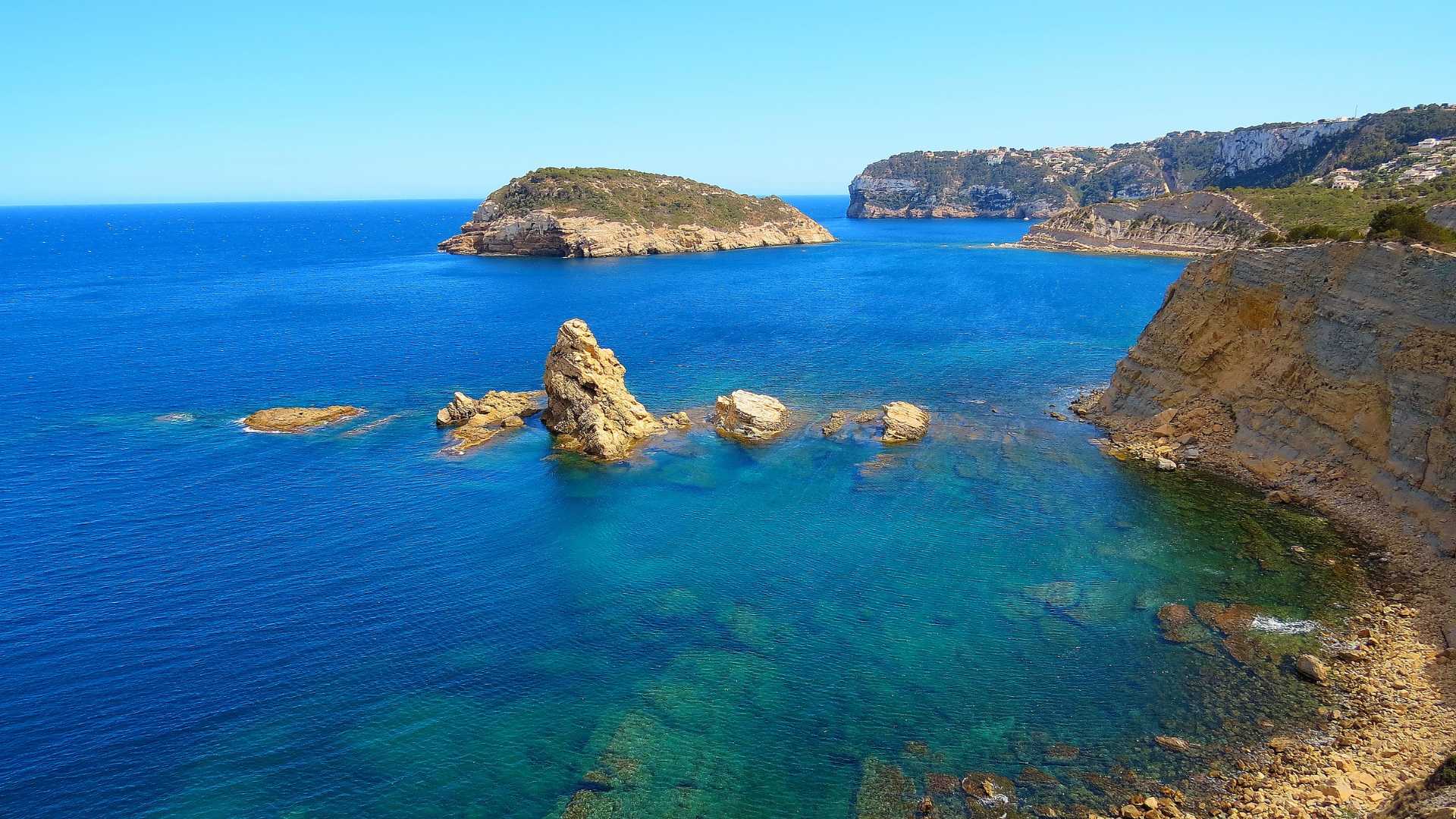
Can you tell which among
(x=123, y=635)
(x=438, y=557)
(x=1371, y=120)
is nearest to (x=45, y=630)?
(x=123, y=635)

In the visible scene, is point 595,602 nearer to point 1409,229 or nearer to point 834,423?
point 834,423

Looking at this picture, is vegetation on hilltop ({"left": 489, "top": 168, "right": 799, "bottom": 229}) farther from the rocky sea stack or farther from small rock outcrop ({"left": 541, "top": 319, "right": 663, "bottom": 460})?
small rock outcrop ({"left": 541, "top": 319, "right": 663, "bottom": 460})

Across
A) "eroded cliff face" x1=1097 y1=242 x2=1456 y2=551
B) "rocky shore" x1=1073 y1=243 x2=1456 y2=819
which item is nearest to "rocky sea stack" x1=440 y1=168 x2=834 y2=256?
"rocky shore" x1=1073 y1=243 x2=1456 y2=819

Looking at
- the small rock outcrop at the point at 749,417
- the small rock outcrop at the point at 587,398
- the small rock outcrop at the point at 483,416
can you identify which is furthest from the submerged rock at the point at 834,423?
the small rock outcrop at the point at 483,416

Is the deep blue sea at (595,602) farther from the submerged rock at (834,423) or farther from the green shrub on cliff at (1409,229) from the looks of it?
the green shrub on cliff at (1409,229)

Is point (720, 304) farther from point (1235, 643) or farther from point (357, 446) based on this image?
point (1235, 643)
